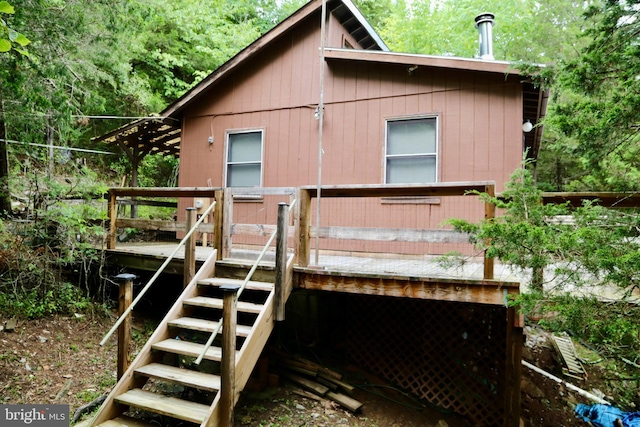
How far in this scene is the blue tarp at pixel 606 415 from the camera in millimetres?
4219

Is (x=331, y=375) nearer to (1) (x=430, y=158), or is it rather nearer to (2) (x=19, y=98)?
(1) (x=430, y=158)

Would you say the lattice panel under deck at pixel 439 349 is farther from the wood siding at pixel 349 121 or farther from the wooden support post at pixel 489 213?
the wooden support post at pixel 489 213

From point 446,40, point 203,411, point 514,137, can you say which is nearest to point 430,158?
point 514,137

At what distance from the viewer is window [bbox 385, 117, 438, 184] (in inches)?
243

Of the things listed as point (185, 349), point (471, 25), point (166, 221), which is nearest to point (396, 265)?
point (185, 349)

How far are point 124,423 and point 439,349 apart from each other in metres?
3.99

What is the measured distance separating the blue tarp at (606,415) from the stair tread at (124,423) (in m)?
5.03

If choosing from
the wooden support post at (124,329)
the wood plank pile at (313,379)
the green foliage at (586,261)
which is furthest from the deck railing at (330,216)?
the wood plank pile at (313,379)

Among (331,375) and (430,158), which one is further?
(430,158)

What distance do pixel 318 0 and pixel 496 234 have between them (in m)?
5.97

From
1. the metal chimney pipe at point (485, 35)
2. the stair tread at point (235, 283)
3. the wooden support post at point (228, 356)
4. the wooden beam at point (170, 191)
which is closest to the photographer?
the wooden support post at point (228, 356)

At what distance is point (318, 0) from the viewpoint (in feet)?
22.5

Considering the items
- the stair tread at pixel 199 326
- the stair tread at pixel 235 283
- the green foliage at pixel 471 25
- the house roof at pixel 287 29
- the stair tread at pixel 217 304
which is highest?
the green foliage at pixel 471 25

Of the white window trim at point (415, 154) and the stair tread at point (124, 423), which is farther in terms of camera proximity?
the white window trim at point (415, 154)
